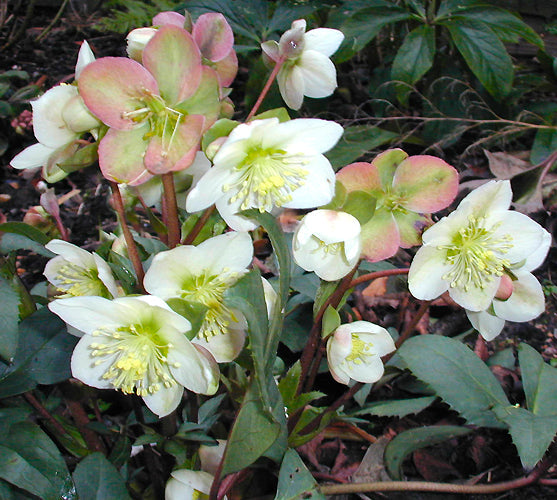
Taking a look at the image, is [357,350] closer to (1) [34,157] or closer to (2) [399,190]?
(2) [399,190]

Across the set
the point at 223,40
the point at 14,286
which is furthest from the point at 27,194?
the point at 223,40

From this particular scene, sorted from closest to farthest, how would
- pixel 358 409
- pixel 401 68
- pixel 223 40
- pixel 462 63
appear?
pixel 223 40, pixel 358 409, pixel 401 68, pixel 462 63

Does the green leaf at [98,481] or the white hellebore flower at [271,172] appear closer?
the white hellebore flower at [271,172]

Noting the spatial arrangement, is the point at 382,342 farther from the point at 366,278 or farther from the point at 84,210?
the point at 84,210

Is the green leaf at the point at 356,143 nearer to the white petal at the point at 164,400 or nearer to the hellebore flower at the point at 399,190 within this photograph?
the hellebore flower at the point at 399,190

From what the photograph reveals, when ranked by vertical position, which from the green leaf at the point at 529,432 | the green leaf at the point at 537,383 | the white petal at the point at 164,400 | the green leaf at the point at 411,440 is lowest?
the green leaf at the point at 411,440

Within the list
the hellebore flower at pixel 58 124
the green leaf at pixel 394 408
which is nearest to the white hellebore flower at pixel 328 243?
the hellebore flower at pixel 58 124
